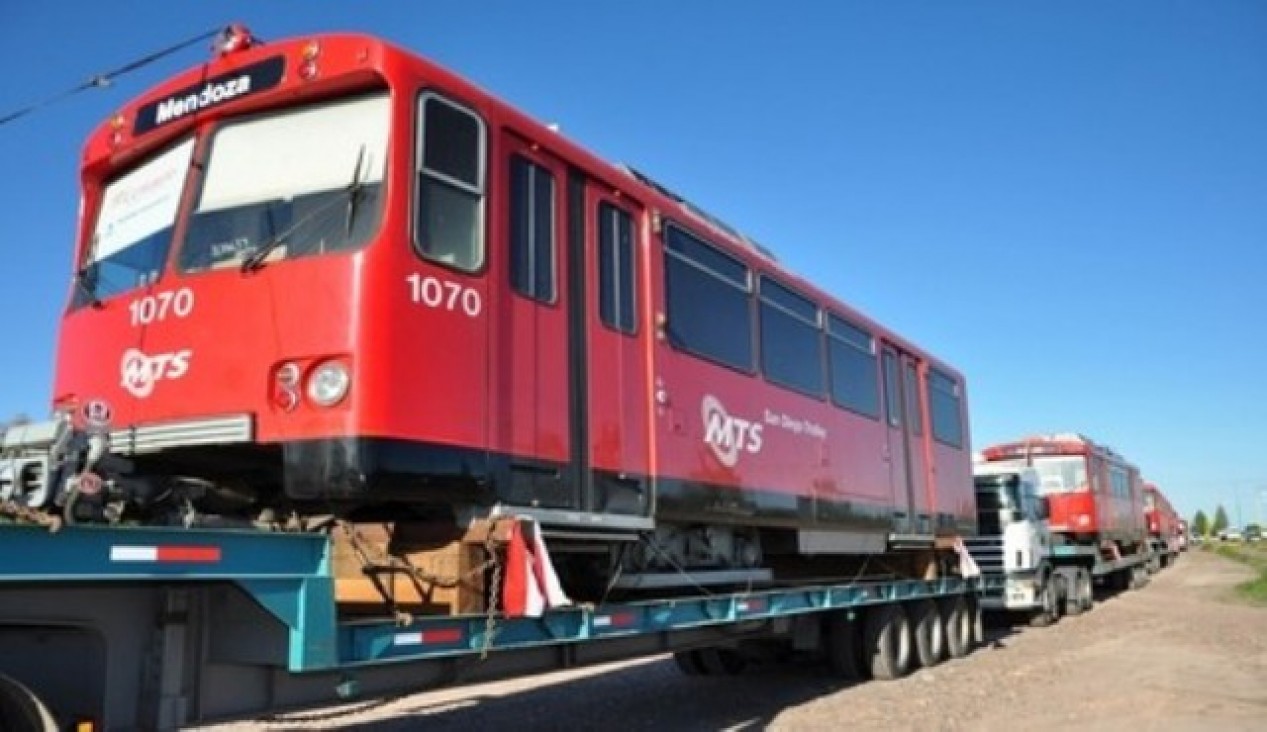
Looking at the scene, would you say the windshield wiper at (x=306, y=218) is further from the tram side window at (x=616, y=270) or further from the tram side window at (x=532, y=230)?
the tram side window at (x=616, y=270)

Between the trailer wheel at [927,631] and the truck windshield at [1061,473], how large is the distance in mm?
13015

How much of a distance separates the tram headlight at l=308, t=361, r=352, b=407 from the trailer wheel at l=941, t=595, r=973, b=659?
37.7 ft

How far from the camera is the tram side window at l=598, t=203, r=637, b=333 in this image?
7.27m

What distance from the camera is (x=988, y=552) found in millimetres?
18938

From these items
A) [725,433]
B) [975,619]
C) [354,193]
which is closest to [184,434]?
[354,193]

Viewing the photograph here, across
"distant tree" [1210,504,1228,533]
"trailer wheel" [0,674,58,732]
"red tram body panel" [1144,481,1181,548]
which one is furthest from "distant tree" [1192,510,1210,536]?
"trailer wheel" [0,674,58,732]

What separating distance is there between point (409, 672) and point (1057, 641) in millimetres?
14565

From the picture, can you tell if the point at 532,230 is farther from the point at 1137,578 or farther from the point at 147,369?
the point at 1137,578

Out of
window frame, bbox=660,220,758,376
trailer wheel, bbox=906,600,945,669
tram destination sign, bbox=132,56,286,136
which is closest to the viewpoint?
tram destination sign, bbox=132,56,286,136

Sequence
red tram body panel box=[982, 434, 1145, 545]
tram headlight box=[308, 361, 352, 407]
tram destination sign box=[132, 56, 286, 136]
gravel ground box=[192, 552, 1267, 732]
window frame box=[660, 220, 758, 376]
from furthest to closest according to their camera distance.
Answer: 1. red tram body panel box=[982, 434, 1145, 545]
2. gravel ground box=[192, 552, 1267, 732]
3. window frame box=[660, 220, 758, 376]
4. tram destination sign box=[132, 56, 286, 136]
5. tram headlight box=[308, 361, 352, 407]

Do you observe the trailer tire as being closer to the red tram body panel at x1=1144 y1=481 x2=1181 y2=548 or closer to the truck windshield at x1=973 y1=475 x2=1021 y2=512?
the truck windshield at x1=973 y1=475 x2=1021 y2=512

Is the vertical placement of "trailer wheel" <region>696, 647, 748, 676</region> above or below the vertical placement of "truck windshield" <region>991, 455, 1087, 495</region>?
below

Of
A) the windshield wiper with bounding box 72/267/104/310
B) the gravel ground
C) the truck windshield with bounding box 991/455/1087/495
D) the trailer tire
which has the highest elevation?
the truck windshield with bounding box 991/455/1087/495

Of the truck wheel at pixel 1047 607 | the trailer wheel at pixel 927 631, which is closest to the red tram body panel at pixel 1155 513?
the truck wheel at pixel 1047 607
